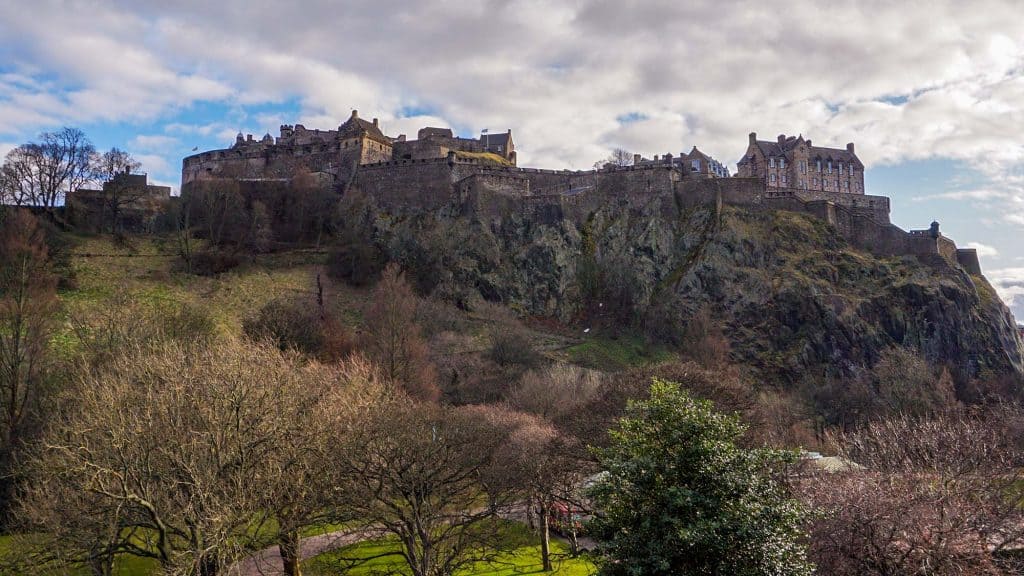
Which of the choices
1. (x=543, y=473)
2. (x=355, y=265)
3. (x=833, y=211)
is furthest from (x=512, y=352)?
(x=833, y=211)

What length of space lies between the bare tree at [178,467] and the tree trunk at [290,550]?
53 cm

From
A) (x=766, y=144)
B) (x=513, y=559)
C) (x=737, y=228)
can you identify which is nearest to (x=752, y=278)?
(x=737, y=228)

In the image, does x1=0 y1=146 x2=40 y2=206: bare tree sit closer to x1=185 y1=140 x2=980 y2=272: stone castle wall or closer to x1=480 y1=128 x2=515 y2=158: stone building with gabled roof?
x1=185 y1=140 x2=980 y2=272: stone castle wall

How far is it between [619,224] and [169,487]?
160ft

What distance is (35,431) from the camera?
26.0 metres

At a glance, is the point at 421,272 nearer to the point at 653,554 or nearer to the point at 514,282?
the point at 514,282

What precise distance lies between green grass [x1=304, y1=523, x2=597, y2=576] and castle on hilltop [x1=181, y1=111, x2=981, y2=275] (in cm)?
3924

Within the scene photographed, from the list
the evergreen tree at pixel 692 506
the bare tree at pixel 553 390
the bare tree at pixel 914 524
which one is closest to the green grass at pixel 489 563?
the bare tree at pixel 914 524

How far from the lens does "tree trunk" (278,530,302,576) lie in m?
19.5

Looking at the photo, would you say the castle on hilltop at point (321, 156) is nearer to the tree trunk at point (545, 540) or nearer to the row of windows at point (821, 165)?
the row of windows at point (821, 165)

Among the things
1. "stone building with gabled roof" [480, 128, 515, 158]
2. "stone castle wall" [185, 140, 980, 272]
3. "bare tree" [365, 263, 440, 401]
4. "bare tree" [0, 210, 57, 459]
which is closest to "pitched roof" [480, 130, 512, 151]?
"stone building with gabled roof" [480, 128, 515, 158]

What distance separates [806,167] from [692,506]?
69.1m

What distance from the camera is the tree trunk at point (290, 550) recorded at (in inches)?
766

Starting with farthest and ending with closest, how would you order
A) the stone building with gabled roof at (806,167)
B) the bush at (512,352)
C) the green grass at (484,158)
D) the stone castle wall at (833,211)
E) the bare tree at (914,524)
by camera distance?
the stone building with gabled roof at (806,167), the green grass at (484,158), the stone castle wall at (833,211), the bush at (512,352), the bare tree at (914,524)
